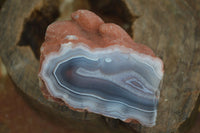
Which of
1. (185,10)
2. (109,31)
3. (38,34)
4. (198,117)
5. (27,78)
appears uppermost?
(109,31)

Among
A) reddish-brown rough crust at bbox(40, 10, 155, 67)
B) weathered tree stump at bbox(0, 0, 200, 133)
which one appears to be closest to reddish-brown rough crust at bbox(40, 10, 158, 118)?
reddish-brown rough crust at bbox(40, 10, 155, 67)

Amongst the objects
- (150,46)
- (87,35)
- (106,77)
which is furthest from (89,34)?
(150,46)

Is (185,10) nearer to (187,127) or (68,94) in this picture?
(187,127)

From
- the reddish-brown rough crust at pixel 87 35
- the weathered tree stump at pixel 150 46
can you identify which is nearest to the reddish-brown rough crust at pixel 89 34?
the reddish-brown rough crust at pixel 87 35

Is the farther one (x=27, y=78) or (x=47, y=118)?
(x=47, y=118)

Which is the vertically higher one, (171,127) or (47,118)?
(171,127)

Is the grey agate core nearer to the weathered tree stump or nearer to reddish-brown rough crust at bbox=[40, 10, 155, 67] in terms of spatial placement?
reddish-brown rough crust at bbox=[40, 10, 155, 67]

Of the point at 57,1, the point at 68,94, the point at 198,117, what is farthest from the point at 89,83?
the point at 198,117
